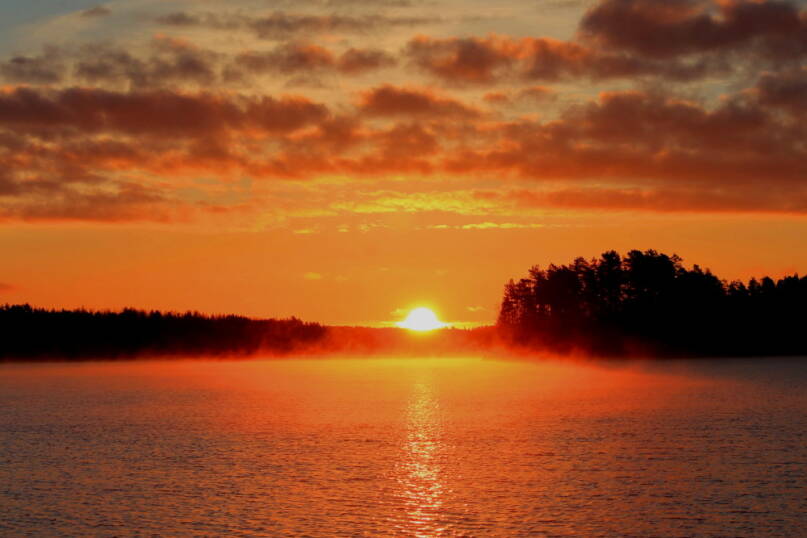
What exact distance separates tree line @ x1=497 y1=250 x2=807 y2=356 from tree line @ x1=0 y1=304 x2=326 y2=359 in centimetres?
4567

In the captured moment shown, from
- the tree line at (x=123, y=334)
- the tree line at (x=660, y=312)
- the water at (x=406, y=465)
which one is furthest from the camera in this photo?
the tree line at (x=660, y=312)

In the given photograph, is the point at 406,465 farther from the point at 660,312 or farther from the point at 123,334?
the point at 660,312

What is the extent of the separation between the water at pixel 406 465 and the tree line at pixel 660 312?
252 feet

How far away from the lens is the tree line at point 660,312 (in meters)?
125

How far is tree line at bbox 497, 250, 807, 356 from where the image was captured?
125 m

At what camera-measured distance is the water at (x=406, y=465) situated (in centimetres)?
1783

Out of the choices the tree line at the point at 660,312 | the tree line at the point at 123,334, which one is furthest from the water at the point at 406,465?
the tree line at the point at 660,312

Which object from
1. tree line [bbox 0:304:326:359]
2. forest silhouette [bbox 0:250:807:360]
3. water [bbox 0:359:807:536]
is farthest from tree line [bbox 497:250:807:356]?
water [bbox 0:359:807:536]

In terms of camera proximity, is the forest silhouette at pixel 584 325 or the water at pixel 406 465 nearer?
the water at pixel 406 465

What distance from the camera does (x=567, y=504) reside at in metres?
19.3

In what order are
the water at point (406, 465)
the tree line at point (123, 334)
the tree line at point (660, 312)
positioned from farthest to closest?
the tree line at point (660, 312) → the tree line at point (123, 334) → the water at point (406, 465)

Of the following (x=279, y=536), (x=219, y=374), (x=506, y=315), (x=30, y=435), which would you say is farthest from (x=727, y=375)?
(x=506, y=315)

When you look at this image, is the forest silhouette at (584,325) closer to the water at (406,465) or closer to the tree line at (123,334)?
the tree line at (123,334)

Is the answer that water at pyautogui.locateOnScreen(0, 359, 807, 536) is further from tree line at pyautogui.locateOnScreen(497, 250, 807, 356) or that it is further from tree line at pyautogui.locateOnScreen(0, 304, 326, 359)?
tree line at pyautogui.locateOnScreen(497, 250, 807, 356)
